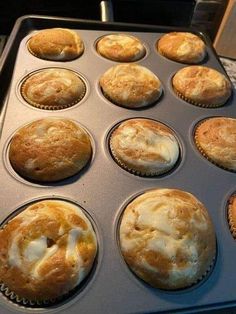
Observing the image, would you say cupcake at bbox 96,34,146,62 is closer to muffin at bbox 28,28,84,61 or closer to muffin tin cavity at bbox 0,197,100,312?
muffin at bbox 28,28,84,61

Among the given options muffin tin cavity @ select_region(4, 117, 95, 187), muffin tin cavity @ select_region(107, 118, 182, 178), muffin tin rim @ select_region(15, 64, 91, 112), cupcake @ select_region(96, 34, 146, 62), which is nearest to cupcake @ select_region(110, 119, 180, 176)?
muffin tin cavity @ select_region(107, 118, 182, 178)

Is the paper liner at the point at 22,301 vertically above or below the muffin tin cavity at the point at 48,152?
below

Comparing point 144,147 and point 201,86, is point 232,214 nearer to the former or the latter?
point 144,147

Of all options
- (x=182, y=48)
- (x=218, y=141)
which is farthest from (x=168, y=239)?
(x=182, y=48)

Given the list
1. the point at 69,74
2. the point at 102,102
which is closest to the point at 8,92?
the point at 69,74

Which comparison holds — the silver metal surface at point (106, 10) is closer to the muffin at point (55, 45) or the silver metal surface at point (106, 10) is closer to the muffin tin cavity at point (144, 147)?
the muffin at point (55, 45)

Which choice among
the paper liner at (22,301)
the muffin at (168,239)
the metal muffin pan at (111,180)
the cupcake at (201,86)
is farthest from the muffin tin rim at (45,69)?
the paper liner at (22,301)

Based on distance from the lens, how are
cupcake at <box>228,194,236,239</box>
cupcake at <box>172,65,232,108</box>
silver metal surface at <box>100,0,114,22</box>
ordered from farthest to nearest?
1. silver metal surface at <box>100,0,114,22</box>
2. cupcake at <box>172,65,232,108</box>
3. cupcake at <box>228,194,236,239</box>
